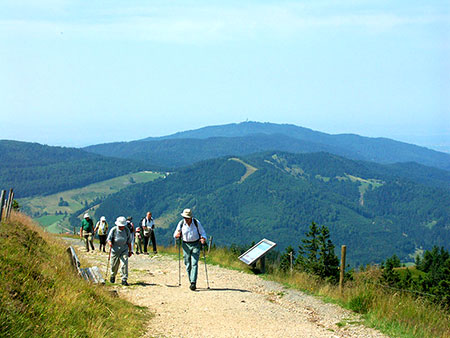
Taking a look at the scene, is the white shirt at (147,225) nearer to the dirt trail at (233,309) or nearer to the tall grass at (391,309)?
the dirt trail at (233,309)

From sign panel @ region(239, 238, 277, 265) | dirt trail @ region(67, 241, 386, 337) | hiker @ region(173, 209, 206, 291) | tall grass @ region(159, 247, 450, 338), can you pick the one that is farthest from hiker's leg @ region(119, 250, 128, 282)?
tall grass @ region(159, 247, 450, 338)

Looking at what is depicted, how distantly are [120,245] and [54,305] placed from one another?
4929mm

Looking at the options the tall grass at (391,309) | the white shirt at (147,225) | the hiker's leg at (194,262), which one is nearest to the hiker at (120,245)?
the hiker's leg at (194,262)

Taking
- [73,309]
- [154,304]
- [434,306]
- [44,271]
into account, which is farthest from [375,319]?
[44,271]

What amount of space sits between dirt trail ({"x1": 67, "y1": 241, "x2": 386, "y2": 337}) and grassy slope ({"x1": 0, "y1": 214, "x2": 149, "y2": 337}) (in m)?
0.56

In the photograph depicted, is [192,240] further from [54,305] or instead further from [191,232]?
[54,305]

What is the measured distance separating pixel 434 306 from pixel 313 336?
2.97m

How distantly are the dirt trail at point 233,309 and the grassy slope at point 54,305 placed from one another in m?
0.56

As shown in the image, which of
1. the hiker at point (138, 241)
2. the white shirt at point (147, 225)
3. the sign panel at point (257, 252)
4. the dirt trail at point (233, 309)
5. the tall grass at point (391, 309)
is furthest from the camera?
the hiker at point (138, 241)

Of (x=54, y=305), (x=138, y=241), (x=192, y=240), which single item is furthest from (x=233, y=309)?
(x=138, y=241)

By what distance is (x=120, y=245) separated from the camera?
11.4m

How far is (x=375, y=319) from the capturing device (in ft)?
28.9

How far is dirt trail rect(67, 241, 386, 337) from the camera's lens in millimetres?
7918

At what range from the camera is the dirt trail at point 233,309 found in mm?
7918
